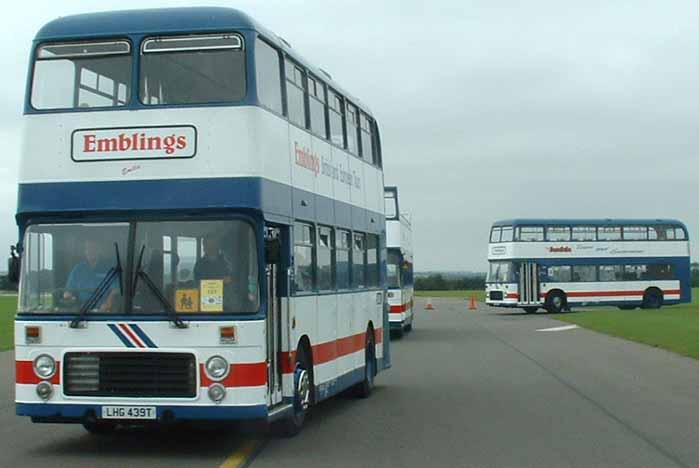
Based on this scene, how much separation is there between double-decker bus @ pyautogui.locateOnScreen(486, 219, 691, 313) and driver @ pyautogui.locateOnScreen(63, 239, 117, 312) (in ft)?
140

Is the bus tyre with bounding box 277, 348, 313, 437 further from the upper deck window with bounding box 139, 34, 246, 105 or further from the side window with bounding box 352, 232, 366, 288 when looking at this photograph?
the side window with bounding box 352, 232, 366, 288

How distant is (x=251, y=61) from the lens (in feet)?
37.4

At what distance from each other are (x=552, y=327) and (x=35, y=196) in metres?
31.2

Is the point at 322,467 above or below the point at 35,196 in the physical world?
below

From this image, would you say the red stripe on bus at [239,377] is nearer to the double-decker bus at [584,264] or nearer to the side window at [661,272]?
the double-decker bus at [584,264]

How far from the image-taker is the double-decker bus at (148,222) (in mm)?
10945

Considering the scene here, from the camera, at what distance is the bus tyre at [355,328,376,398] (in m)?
17.4

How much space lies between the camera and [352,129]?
17.1 m

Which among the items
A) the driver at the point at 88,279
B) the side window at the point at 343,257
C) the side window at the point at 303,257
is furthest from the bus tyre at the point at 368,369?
the driver at the point at 88,279

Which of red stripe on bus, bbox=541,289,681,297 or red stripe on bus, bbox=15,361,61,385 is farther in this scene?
red stripe on bus, bbox=541,289,681,297

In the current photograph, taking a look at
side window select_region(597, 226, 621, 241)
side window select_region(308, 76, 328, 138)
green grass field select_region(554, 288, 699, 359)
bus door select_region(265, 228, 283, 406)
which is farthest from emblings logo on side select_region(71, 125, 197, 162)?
side window select_region(597, 226, 621, 241)

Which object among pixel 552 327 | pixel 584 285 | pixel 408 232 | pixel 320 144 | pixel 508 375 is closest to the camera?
pixel 320 144

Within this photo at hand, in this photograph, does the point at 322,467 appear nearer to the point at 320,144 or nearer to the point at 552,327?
the point at 320,144

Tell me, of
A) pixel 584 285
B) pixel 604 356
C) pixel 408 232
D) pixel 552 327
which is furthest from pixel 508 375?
pixel 584 285
